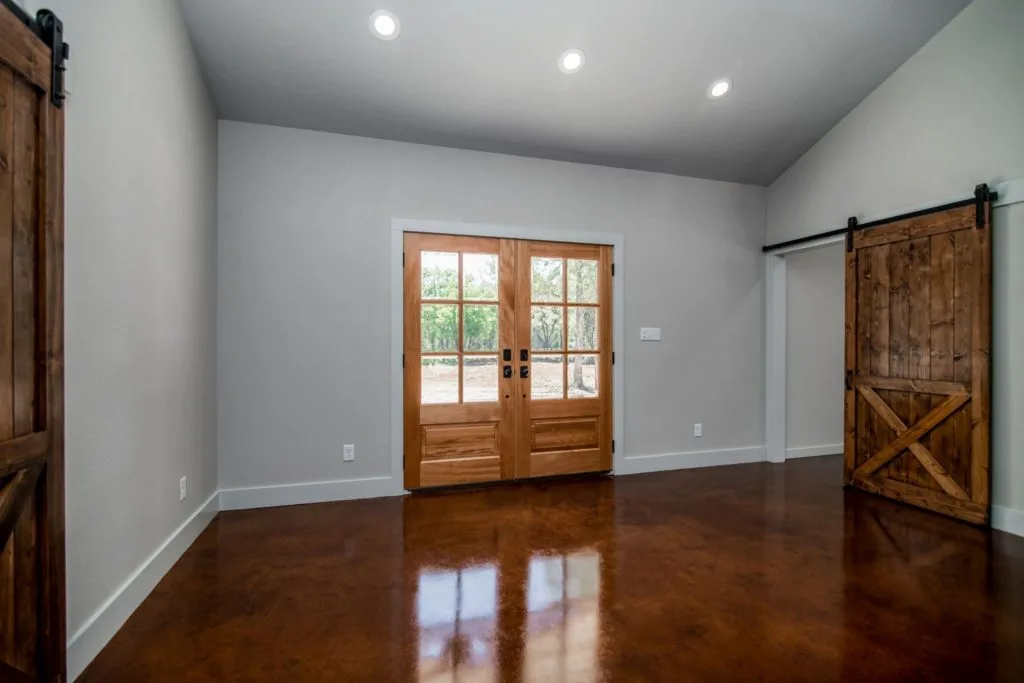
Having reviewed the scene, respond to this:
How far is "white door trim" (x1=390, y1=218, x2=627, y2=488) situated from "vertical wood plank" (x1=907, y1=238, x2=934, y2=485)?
7.00 ft

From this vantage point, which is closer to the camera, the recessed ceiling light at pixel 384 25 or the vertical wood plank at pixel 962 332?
the recessed ceiling light at pixel 384 25

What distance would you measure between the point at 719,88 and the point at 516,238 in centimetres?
190

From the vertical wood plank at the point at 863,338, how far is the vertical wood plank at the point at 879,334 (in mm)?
17

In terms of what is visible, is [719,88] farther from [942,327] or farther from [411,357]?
[411,357]

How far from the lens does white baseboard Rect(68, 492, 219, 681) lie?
1755 millimetres

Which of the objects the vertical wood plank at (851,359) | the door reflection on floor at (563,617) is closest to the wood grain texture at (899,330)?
the vertical wood plank at (851,359)

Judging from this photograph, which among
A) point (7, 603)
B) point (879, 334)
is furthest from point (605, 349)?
point (7, 603)

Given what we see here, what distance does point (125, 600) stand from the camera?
6.84ft

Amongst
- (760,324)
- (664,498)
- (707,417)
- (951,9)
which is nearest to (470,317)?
(664,498)

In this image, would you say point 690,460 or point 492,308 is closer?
point 492,308

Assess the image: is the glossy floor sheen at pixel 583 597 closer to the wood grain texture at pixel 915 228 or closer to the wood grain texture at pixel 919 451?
the wood grain texture at pixel 919 451

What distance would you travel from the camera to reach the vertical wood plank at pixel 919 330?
11.6 ft

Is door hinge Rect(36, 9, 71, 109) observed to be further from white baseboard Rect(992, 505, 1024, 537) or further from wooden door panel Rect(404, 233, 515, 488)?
white baseboard Rect(992, 505, 1024, 537)

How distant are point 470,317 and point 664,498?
2.11 m
